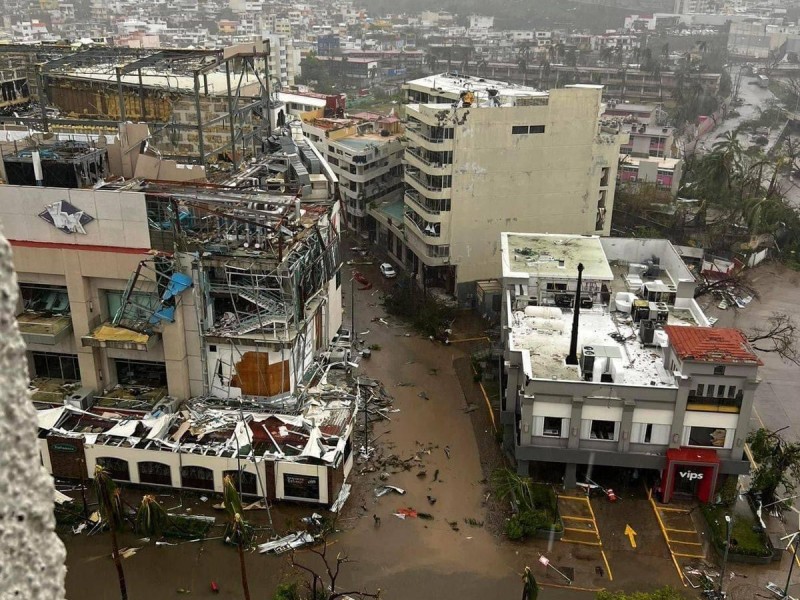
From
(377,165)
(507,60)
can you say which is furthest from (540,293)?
(507,60)

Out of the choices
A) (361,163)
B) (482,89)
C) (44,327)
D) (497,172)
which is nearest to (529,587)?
(44,327)

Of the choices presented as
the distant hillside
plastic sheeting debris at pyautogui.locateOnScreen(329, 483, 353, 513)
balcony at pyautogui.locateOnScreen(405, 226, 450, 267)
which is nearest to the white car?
balcony at pyautogui.locateOnScreen(405, 226, 450, 267)

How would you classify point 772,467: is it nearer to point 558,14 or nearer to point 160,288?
point 160,288

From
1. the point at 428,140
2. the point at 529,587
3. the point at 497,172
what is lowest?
the point at 529,587

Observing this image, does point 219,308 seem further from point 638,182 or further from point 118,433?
point 638,182

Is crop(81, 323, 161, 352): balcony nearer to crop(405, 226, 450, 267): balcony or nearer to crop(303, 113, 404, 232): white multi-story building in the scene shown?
crop(405, 226, 450, 267): balcony

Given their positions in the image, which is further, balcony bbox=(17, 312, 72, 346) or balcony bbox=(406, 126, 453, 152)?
balcony bbox=(406, 126, 453, 152)
